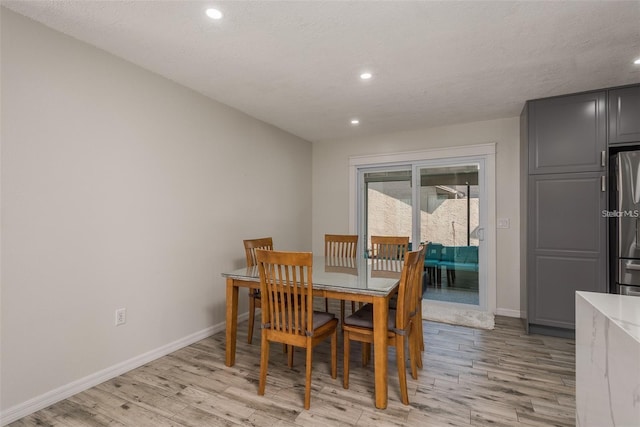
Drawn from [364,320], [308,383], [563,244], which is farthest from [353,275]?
[563,244]

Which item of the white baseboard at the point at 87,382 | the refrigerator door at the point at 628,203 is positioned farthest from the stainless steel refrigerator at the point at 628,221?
the white baseboard at the point at 87,382

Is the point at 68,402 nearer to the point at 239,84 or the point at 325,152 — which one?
the point at 239,84

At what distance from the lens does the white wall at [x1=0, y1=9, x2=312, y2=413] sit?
1.94m

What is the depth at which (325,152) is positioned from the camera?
203 inches

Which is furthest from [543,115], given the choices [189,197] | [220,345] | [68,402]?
[68,402]

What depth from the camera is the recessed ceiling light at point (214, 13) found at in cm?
188

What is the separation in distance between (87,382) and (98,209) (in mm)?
1230

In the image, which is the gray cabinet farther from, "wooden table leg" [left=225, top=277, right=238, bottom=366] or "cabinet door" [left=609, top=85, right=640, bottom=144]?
"wooden table leg" [left=225, top=277, right=238, bottom=366]

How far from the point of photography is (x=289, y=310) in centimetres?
207

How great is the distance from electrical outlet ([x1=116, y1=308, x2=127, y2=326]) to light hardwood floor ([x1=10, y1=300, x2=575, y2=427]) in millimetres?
400

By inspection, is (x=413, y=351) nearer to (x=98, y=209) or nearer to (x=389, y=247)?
(x=389, y=247)

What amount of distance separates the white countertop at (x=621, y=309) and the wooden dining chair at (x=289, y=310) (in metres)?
1.37

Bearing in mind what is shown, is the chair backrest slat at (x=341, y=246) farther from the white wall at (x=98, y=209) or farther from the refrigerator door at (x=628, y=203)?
the refrigerator door at (x=628, y=203)

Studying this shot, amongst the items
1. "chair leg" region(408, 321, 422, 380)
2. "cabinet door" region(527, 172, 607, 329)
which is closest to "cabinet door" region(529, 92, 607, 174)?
"cabinet door" region(527, 172, 607, 329)
